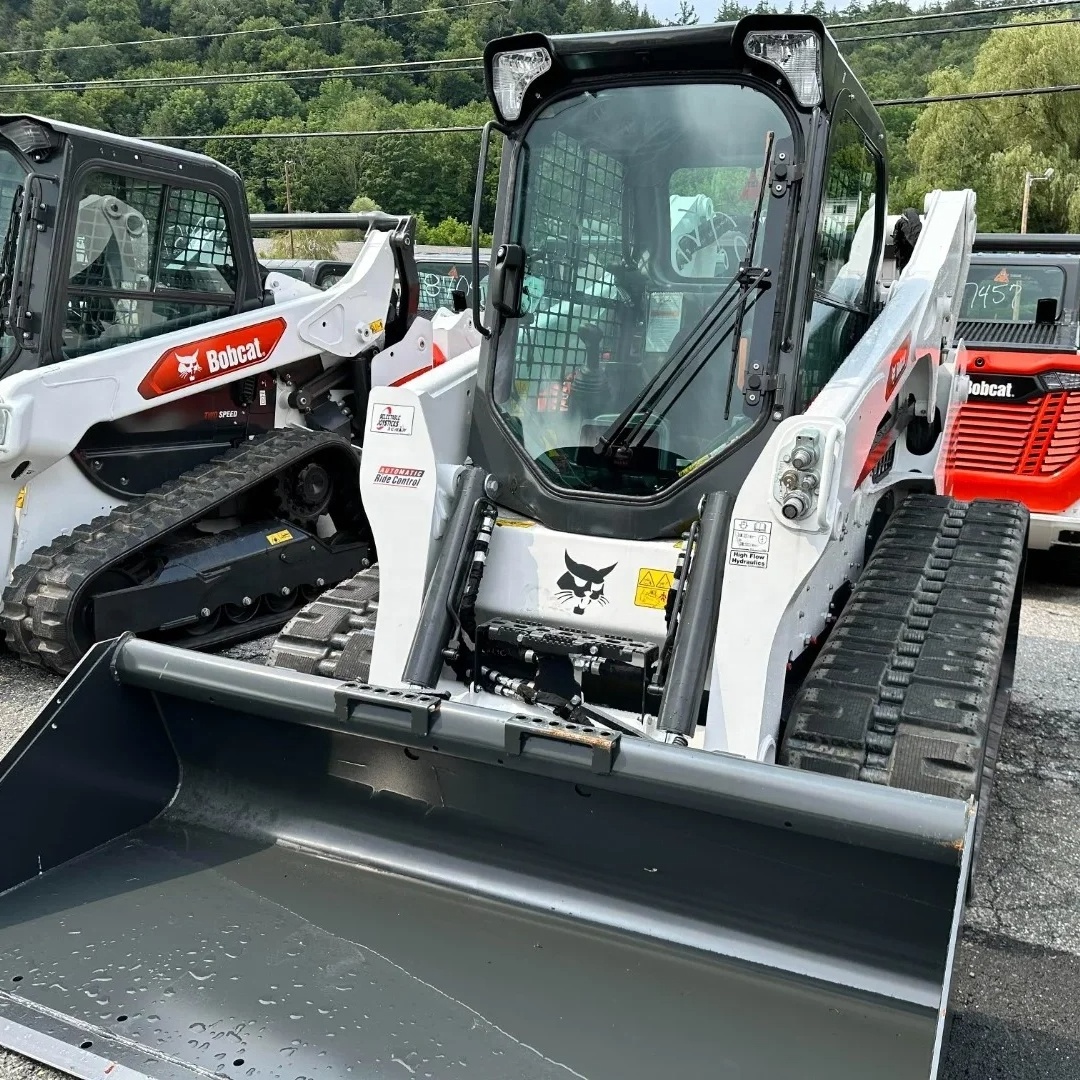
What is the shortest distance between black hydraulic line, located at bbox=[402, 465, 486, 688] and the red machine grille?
15.4ft

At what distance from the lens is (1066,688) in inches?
222

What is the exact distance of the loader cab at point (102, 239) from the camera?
5.73m

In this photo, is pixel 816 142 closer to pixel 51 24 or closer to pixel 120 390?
pixel 120 390

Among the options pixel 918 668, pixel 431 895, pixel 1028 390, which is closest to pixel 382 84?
pixel 1028 390

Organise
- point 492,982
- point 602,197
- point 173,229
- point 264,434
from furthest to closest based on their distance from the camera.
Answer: point 264,434 → point 173,229 → point 602,197 → point 492,982

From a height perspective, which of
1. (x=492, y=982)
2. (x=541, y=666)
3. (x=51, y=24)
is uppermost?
(x=51, y=24)

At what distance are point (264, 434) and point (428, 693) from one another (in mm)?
4400

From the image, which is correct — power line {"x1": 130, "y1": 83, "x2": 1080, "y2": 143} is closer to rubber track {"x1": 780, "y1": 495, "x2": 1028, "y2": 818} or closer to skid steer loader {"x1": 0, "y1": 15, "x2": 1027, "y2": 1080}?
skid steer loader {"x1": 0, "y1": 15, "x2": 1027, "y2": 1080}

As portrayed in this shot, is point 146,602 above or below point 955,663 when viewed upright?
below

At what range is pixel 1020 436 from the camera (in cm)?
770

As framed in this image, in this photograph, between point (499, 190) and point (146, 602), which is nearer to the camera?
point (499, 190)

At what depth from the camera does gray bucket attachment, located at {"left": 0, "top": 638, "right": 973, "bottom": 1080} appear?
7.78 ft

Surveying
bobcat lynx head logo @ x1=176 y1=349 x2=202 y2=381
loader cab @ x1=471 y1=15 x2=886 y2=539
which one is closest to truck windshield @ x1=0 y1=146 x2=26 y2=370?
bobcat lynx head logo @ x1=176 y1=349 x2=202 y2=381

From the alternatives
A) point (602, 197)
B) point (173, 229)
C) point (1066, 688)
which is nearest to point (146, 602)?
point (173, 229)
